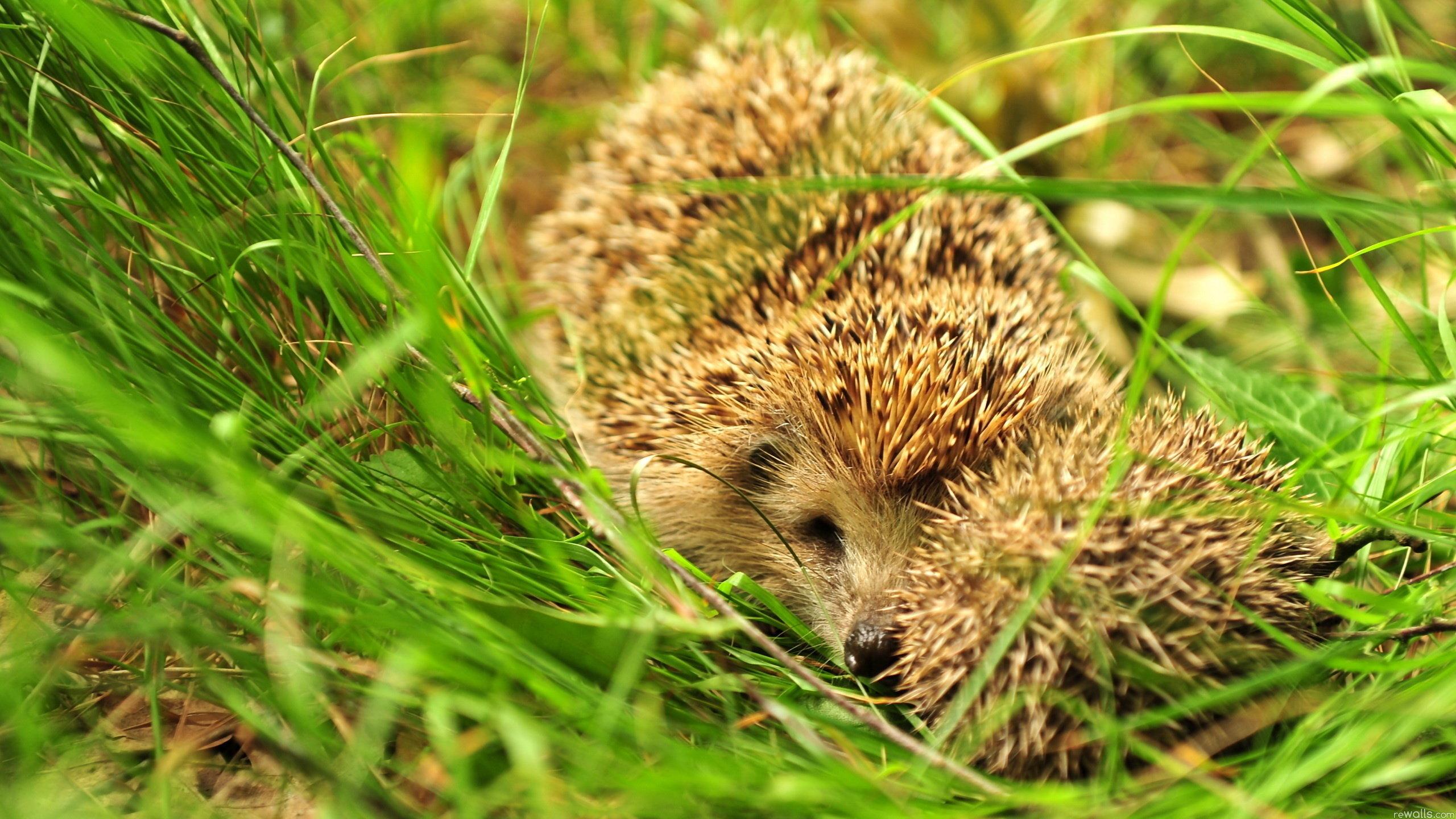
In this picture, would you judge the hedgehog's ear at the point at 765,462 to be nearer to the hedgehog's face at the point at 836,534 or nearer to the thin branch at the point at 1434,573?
the hedgehog's face at the point at 836,534

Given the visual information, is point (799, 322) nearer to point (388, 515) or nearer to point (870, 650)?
point (870, 650)

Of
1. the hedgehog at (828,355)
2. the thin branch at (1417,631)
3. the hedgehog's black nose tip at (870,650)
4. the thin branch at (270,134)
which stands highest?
the thin branch at (270,134)

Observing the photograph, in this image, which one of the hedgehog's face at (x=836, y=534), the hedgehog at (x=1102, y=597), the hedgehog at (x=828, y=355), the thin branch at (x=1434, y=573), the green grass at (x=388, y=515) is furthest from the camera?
the hedgehog's face at (x=836, y=534)

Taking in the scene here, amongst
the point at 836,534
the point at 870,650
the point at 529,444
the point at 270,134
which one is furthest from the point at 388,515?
the point at 836,534

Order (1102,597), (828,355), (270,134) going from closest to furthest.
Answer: (1102,597)
(270,134)
(828,355)

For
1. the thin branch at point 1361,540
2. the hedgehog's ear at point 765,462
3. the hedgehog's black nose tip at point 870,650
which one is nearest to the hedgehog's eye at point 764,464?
the hedgehog's ear at point 765,462

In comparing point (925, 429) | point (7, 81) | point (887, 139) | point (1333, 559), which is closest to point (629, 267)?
point (887, 139)

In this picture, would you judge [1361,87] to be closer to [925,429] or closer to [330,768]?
[925,429]
